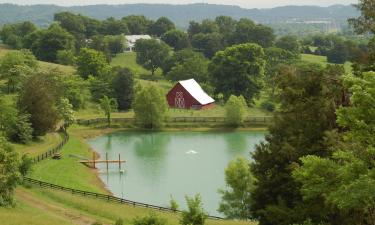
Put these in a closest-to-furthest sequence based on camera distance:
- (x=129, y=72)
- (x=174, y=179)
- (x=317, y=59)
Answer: (x=174, y=179)
(x=129, y=72)
(x=317, y=59)

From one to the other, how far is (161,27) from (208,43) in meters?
28.6

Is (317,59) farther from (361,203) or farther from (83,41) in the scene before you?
(361,203)

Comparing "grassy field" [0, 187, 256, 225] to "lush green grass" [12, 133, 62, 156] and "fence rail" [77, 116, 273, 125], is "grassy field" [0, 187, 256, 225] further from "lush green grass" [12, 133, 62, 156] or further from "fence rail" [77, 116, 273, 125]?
"fence rail" [77, 116, 273, 125]

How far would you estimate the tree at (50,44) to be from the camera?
101 m

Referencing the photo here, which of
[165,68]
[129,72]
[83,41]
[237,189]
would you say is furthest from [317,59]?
[237,189]

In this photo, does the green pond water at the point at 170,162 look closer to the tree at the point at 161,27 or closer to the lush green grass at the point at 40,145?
the lush green grass at the point at 40,145

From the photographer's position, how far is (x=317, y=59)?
12675cm

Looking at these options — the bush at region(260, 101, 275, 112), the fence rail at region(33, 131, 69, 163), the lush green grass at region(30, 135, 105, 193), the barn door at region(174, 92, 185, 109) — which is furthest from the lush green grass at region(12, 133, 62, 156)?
the bush at region(260, 101, 275, 112)

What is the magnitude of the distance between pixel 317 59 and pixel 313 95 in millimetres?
108277

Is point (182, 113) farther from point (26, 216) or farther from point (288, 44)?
point (288, 44)

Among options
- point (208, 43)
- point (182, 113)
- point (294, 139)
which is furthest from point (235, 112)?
point (208, 43)

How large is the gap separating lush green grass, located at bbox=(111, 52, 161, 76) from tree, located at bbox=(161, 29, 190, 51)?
431 inches

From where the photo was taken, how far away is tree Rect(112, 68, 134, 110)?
73.9 m

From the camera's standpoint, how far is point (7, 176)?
29094 mm
